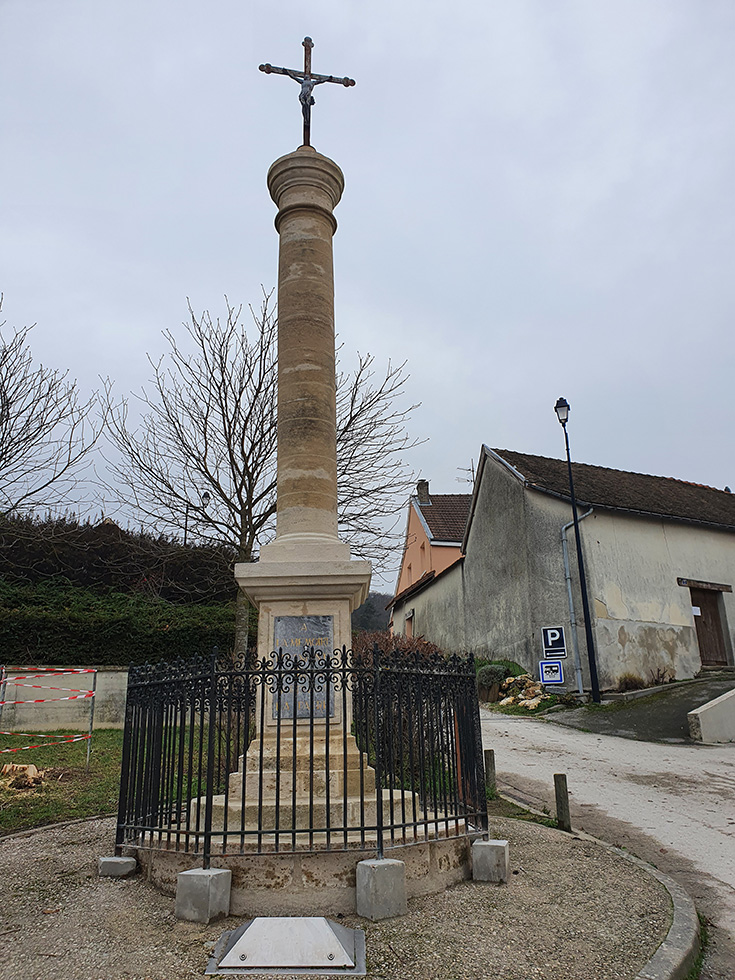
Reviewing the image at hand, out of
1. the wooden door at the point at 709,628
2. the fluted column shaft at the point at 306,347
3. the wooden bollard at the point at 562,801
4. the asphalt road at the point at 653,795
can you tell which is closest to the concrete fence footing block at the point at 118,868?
the fluted column shaft at the point at 306,347

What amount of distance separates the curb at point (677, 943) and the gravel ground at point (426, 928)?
2.4 inches

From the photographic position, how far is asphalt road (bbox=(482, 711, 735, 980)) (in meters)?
5.82

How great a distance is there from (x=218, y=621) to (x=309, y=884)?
13139mm

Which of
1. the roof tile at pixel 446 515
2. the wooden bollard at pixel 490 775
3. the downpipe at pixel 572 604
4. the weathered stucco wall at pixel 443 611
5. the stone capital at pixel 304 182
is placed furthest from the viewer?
the roof tile at pixel 446 515

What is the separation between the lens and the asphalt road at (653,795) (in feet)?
19.1

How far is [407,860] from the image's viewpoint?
4.92 m

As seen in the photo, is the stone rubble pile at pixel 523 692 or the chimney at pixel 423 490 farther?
the chimney at pixel 423 490

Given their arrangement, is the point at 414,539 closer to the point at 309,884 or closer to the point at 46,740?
the point at 46,740

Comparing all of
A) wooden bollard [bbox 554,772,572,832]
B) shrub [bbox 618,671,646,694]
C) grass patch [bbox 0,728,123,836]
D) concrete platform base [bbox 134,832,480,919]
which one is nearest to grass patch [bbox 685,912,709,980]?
concrete platform base [bbox 134,832,480,919]

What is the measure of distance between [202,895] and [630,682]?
617 inches

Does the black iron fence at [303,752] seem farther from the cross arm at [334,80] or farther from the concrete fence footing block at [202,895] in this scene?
the cross arm at [334,80]

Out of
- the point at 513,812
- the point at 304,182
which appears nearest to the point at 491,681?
the point at 513,812

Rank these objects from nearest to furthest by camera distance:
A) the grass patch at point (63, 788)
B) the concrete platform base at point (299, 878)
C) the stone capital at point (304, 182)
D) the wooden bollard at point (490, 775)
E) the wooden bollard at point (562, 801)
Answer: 1. the concrete platform base at point (299, 878)
2. the wooden bollard at point (562, 801)
3. the grass patch at point (63, 788)
4. the stone capital at point (304, 182)
5. the wooden bollard at point (490, 775)

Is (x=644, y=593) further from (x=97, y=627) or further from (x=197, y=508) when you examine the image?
(x=97, y=627)
